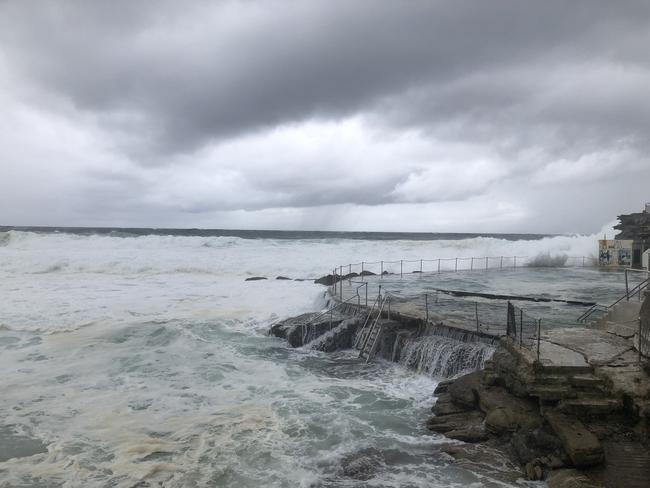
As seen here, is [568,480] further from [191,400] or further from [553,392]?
[191,400]

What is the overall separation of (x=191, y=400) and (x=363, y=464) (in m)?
4.73

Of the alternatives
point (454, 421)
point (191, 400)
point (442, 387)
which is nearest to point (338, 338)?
point (442, 387)

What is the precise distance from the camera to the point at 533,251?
4262cm

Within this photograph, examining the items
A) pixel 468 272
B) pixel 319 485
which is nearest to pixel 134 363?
pixel 319 485

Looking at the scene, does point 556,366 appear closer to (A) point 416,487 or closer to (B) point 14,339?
(A) point 416,487

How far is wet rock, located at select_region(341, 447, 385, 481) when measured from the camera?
23.0 ft

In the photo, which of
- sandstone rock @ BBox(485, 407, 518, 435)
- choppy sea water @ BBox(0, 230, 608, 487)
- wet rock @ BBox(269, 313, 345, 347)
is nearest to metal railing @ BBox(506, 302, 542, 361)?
sandstone rock @ BBox(485, 407, 518, 435)

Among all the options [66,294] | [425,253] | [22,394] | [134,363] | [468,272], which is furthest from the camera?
[425,253]

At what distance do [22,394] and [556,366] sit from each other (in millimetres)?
11483

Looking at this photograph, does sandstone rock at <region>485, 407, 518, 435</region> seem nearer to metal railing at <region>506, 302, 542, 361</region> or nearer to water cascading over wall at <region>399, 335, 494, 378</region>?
metal railing at <region>506, 302, 542, 361</region>

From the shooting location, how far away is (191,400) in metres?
10.2

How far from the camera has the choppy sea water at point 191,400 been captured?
281 inches

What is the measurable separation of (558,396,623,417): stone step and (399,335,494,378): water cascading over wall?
335cm

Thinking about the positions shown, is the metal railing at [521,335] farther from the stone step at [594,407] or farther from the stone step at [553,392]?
the stone step at [594,407]
